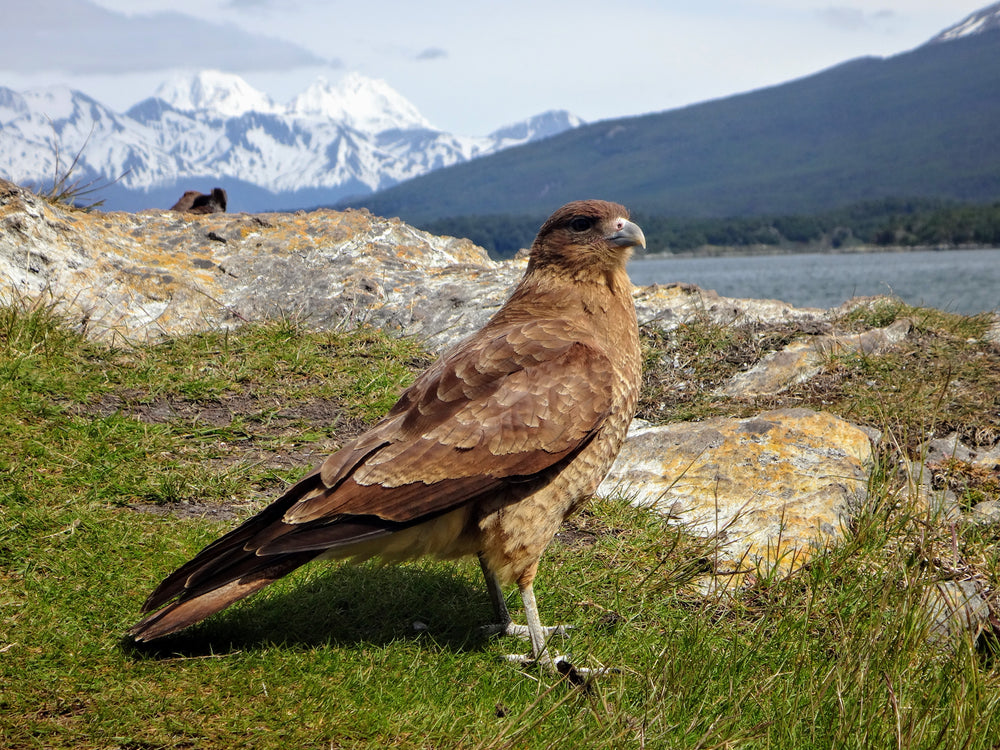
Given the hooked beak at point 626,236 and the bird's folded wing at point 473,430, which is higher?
the hooked beak at point 626,236

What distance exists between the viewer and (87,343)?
6.91 metres

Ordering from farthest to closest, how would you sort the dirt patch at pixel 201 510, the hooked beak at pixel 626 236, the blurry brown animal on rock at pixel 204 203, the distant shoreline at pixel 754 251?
the distant shoreline at pixel 754 251
the blurry brown animal on rock at pixel 204 203
the dirt patch at pixel 201 510
the hooked beak at pixel 626 236

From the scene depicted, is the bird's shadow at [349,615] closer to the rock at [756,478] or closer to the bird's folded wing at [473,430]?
the bird's folded wing at [473,430]

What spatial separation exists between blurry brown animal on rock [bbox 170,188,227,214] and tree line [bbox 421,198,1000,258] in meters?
69.1

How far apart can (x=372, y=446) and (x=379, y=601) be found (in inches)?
34.5

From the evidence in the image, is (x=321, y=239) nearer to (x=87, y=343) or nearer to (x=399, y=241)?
(x=399, y=241)

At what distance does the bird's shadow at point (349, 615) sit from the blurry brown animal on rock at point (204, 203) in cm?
682

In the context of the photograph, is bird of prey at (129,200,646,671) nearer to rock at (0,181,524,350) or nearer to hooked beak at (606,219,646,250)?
hooked beak at (606,219,646,250)

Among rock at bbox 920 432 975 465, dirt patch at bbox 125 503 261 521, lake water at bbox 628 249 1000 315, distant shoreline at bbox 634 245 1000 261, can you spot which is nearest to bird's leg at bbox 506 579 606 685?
dirt patch at bbox 125 503 261 521

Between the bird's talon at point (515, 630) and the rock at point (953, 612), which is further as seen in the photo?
the bird's talon at point (515, 630)

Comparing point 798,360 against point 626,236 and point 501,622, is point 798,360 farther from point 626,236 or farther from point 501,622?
point 501,622

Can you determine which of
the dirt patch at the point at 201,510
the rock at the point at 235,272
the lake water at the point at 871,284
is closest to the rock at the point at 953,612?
the dirt patch at the point at 201,510

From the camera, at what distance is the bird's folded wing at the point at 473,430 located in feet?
12.0

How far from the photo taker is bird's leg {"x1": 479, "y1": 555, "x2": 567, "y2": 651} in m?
4.03
